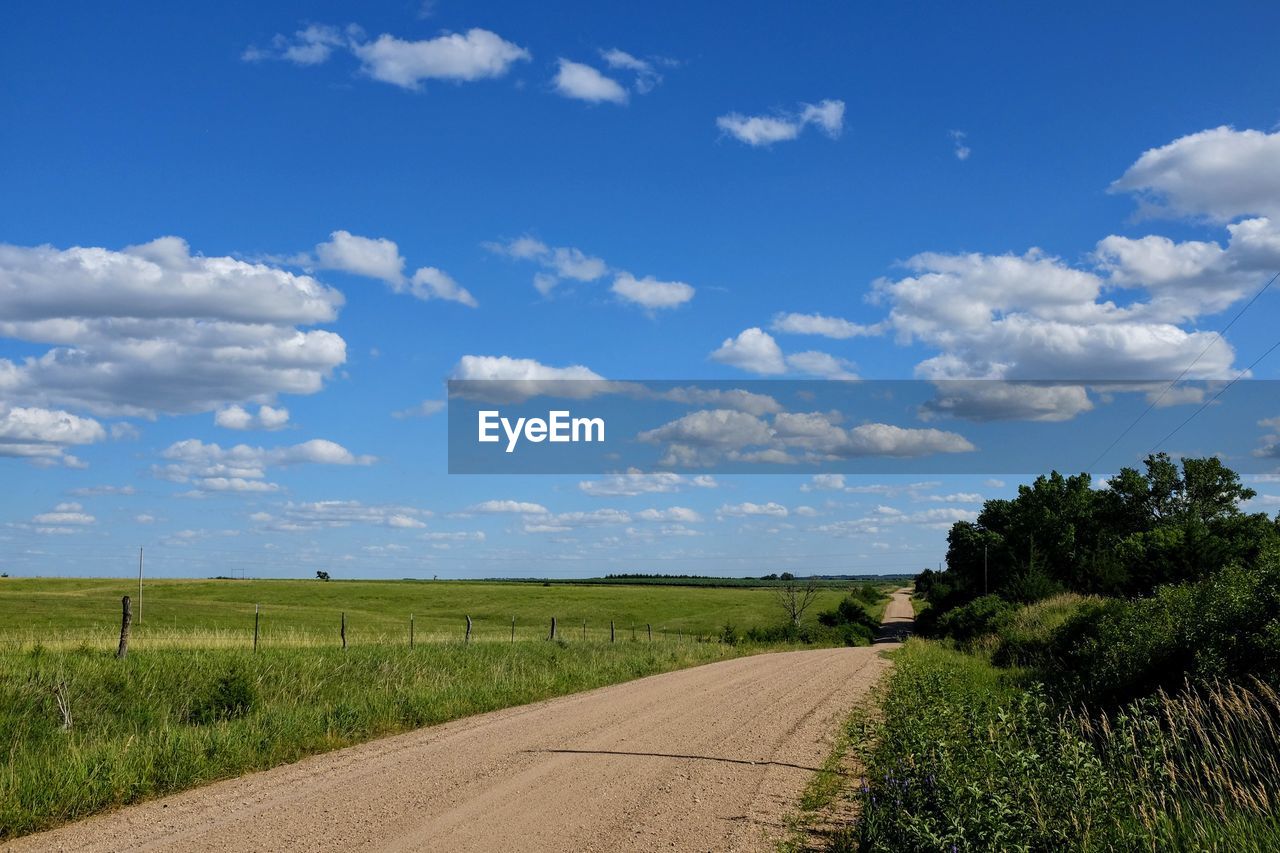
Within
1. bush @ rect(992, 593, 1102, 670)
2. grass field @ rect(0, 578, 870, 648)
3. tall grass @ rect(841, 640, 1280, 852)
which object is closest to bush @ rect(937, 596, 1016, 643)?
bush @ rect(992, 593, 1102, 670)

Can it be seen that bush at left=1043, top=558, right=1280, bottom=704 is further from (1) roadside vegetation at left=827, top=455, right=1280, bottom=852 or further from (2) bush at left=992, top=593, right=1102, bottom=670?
(2) bush at left=992, top=593, right=1102, bottom=670

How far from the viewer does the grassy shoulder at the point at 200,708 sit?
1074cm

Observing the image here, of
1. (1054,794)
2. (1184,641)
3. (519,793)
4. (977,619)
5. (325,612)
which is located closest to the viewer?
(1054,794)

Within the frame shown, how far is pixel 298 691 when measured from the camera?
18.8 meters

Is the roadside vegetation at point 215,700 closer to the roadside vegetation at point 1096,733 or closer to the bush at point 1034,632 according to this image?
the roadside vegetation at point 1096,733

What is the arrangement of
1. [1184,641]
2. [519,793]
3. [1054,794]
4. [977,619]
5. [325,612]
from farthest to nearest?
[325,612], [977,619], [1184,641], [519,793], [1054,794]

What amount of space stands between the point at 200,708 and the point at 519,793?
336 inches

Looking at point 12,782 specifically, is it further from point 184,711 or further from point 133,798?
point 184,711

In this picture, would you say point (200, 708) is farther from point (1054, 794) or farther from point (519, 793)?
point (1054, 794)

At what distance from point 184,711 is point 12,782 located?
21.5 feet

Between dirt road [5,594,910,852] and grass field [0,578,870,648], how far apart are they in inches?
732

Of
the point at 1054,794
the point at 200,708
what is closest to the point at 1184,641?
the point at 1054,794

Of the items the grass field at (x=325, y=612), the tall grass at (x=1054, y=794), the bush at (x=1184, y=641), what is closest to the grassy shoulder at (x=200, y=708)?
the tall grass at (x=1054, y=794)

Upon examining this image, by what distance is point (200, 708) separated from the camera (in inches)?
648
